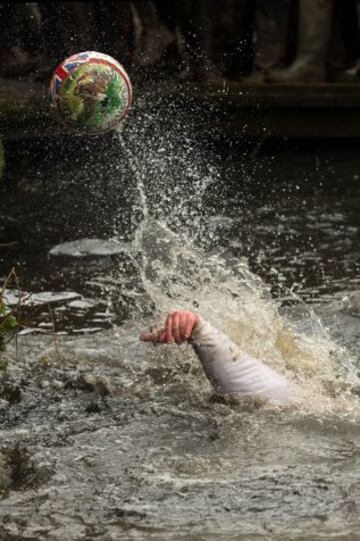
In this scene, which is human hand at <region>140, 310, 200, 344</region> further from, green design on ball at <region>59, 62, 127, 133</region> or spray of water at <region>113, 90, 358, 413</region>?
green design on ball at <region>59, 62, 127, 133</region>

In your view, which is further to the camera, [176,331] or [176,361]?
[176,361]

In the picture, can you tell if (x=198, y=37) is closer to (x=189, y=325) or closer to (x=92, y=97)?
(x=92, y=97)

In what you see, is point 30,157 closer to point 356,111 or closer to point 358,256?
point 356,111

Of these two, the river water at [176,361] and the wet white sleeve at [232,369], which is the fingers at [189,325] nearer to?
the wet white sleeve at [232,369]

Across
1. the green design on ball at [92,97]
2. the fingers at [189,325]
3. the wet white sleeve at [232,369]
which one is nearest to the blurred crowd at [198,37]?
the green design on ball at [92,97]

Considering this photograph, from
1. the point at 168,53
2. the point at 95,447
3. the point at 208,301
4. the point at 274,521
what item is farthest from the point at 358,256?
the point at 168,53

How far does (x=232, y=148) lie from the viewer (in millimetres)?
13055

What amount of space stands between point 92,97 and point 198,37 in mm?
7984

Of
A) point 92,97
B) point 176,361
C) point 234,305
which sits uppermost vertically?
point 92,97

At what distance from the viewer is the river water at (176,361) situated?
500 centimetres

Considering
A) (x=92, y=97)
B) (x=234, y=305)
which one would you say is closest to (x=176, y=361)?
(x=234, y=305)

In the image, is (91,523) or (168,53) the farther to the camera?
(168,53)

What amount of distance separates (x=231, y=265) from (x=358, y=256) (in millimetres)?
1094

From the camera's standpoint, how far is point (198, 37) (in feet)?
47.5
